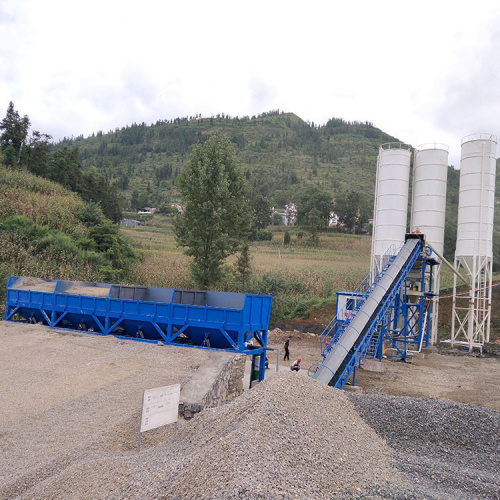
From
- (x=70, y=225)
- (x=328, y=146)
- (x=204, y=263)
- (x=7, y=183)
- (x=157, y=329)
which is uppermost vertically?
(x=328, y=146)

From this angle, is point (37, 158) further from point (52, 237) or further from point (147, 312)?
point (147, 312)

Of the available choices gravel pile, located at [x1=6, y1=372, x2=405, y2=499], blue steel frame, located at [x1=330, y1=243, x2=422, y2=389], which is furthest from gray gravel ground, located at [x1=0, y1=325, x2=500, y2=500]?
blue steel frame, located at [x1=330, y1=243, x2=422, y2=389]

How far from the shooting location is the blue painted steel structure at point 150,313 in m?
13.2

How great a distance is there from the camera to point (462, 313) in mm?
27625

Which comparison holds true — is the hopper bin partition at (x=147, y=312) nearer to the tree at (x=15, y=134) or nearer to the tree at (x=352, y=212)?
the tree at (x=15, y=134)

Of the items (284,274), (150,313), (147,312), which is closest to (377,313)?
(150,313)

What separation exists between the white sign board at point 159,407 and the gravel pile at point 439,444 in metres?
3.57

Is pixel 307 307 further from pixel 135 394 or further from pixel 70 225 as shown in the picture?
pixel 135 394

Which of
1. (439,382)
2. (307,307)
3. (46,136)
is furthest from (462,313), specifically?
(46,136)

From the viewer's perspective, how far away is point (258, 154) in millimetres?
126250

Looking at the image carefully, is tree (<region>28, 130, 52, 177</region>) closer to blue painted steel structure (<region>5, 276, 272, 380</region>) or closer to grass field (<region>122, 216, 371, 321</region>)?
grass field (<region>122, 216, 371, 321</region>)

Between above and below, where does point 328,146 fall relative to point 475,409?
above

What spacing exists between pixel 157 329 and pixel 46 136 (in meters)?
36.0

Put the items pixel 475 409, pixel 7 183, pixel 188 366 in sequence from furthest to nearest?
pixel 7 183 < pixel 188 366 < pixel 475 409
